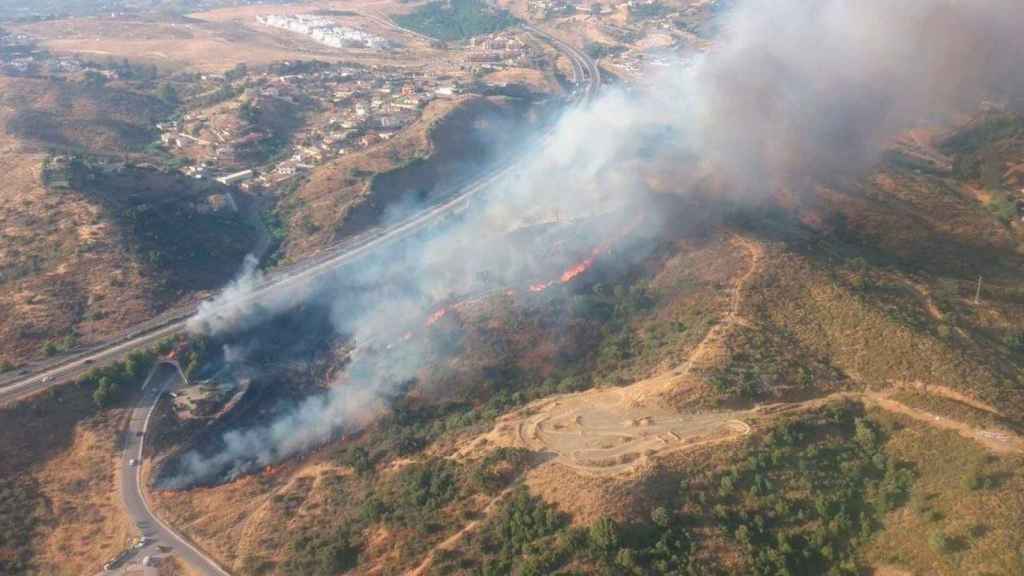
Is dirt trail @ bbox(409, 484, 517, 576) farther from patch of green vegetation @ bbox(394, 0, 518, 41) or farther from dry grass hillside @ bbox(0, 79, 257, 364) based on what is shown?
patch of green vegetation @ bbox(394, 0, 518, 41)

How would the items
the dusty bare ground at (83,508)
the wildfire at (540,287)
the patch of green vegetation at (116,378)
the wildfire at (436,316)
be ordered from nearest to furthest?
the dusty bare ground at (83,508) < the patch of green vegetation at (116,378) < the wildfire at (436,316) < the wildfire at (540,287)

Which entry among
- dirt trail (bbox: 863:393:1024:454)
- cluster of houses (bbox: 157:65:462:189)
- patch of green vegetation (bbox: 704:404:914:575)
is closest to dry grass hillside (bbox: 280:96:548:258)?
cluster of houses (bbox: 157:65:462:189)

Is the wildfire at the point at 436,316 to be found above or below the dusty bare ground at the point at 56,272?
below

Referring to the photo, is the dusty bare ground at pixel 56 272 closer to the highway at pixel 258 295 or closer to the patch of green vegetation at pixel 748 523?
the highway at pixel 258 295

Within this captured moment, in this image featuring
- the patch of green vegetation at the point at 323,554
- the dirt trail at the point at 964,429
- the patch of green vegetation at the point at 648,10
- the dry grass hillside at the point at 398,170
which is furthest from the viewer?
the patch of green vegetation at the point at 648,10

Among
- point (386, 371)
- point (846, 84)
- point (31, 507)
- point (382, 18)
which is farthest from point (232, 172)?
point (382, 18)

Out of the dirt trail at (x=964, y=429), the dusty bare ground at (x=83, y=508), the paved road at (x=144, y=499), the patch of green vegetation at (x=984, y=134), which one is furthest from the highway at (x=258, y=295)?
the patch of green vegetation at (x=984, y=134)
